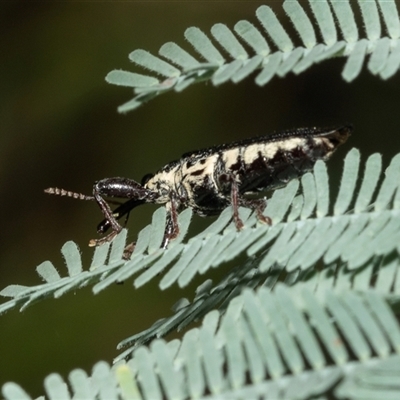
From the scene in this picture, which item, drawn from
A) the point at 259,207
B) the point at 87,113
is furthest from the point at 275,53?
the point at 87,113

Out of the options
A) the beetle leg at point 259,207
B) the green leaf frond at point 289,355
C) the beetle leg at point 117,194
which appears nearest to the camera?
the green leaf frond at point 289,355

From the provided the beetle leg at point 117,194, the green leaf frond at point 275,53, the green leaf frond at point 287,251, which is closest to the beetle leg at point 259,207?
the green leaf frond at point 287,251

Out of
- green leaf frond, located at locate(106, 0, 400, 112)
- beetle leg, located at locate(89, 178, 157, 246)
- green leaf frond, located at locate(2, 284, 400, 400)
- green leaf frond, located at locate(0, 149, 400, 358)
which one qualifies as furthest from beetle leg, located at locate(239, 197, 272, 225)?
beetle leg, located at locate(89, 178, 157, 246)

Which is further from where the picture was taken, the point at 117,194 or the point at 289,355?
the point at 117,194

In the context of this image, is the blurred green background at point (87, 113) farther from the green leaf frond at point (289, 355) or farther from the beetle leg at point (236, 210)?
the green leaf frond at point (289, 355)

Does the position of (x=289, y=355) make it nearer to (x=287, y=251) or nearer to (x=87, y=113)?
(x=287, y=251)

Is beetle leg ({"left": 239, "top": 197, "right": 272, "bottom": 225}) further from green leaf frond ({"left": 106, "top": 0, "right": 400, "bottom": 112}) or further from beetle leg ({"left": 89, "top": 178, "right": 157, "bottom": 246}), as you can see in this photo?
beetle leg ({"left": 89, "top": 178, "right": 157, "bottom": 246})

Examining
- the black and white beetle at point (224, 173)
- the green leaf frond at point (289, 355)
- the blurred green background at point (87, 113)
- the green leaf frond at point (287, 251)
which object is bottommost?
the green leaf frond at point (289, 355)
